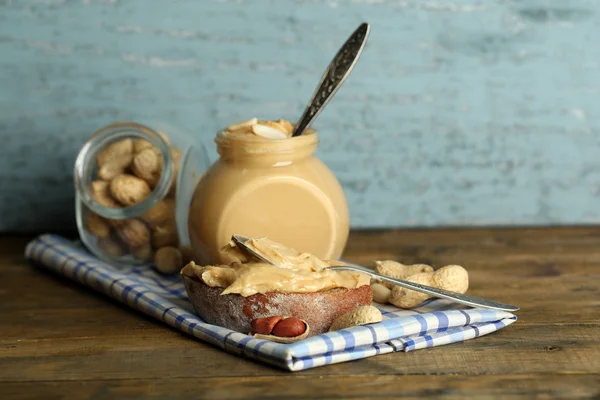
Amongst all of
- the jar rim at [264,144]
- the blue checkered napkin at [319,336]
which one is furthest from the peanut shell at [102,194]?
the jar rim at [264,144]

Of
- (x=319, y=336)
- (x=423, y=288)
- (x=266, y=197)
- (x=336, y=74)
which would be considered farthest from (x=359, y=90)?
(x=319, y=336)

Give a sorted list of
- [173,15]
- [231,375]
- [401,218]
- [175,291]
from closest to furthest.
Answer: [231,375]
[175,291]
[173,15]
[401,218]

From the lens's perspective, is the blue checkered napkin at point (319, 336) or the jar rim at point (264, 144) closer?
the blue checkered napkin at point (319, 336)

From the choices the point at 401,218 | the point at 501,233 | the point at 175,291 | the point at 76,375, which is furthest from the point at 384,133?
the point at 76,375

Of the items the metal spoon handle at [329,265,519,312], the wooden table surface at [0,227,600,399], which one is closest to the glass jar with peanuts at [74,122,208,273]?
the wooden table surface at [0,227,600,399]

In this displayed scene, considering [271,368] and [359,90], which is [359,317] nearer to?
[271,368]

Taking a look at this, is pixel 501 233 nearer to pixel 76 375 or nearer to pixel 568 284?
pixel 568 284

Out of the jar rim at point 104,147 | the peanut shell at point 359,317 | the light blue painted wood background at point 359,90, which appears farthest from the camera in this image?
the light blue painted wood background at point 359,90

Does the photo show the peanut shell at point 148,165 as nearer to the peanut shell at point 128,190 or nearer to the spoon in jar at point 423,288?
the peanut shell at point 128,190
